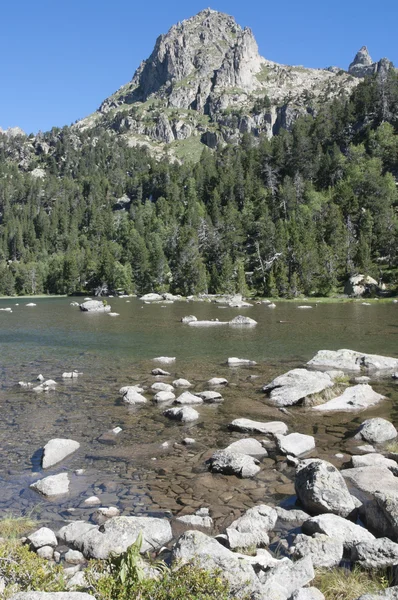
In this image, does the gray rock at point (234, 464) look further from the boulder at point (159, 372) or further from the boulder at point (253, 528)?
the boulder at point (159, 372)

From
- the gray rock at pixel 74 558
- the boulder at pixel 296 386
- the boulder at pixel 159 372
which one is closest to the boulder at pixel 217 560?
the gray rock at pixel 74 558

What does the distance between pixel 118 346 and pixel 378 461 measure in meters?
30.8

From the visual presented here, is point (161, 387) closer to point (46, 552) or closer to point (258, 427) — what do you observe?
point (258, 427)

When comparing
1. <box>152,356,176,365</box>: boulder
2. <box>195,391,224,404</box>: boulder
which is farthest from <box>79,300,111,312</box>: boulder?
<box>195,391,224,404</box>: boulder

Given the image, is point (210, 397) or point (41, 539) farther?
point (210, 397)

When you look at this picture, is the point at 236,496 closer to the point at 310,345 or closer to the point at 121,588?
the point at 121,588

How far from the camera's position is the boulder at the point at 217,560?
25.3ft

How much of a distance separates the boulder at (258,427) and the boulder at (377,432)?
3.09m

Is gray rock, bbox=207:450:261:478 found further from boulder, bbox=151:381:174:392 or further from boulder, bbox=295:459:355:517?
boulder, bbox=151:381:174:392

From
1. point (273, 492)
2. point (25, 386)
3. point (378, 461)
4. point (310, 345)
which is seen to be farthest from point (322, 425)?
point (310, 345)

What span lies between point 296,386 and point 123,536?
51.0 feet

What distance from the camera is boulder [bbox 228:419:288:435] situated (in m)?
18.8

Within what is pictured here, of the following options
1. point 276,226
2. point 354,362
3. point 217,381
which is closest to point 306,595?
point 217,381

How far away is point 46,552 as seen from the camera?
396 inches
